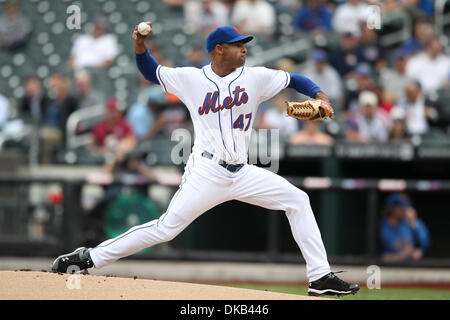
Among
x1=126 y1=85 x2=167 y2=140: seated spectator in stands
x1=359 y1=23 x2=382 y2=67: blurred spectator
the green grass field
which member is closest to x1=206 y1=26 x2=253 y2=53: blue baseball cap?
the green grass field

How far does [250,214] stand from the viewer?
9820mm

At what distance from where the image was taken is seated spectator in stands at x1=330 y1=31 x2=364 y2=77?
38.0 ft

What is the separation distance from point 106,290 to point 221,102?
4.63 feet

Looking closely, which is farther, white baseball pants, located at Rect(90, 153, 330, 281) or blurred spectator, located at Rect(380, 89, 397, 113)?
blurred spectator, located at Rect(380, 89, 397, 113)

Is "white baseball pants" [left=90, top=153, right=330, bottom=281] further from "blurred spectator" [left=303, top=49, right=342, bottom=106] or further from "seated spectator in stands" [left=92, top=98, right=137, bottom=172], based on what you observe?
"blurred spectator" [left=303, top=49, right=342, bottom=106]

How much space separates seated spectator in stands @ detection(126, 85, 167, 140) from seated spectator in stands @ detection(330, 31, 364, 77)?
8.05ft

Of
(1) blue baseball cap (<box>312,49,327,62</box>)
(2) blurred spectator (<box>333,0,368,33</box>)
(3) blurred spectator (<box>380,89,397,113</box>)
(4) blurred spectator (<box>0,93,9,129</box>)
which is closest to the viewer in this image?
(3) blurred spectator (<box>380,89,397,113</box>)

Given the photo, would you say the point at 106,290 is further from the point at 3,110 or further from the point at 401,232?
the point at 3,110

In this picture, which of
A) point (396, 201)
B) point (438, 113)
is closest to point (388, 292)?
point (396, 201)

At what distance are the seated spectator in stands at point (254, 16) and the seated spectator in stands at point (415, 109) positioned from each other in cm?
278

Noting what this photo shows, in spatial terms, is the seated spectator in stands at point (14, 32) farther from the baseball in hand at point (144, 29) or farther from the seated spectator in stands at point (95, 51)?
the baseball in hand at point (144, 29)

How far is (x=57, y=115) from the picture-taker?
37.3 ft

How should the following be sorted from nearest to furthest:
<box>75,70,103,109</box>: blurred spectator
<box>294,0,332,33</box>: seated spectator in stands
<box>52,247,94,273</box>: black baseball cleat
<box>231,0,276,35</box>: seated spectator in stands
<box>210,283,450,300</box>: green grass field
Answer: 1. <box>52,247,94,273</box>: black baseball cleat
2. <box>210,283,450,300</box>: green grass field
3. <box>75,70,103,109</box>: blurred spectator
4. <box>231,0,276,35</box>: seated spectator in stands
5. <box>294,0,332,33</box>: seated spectator in stands
